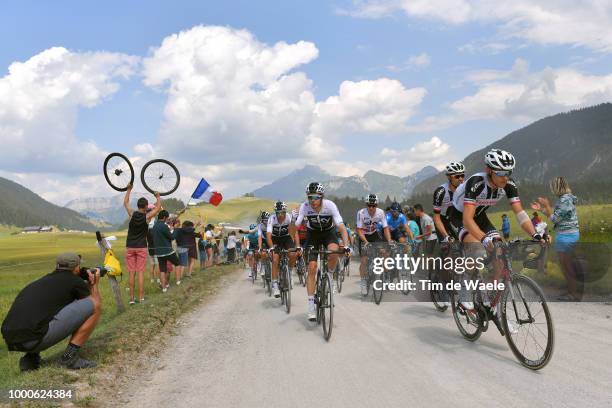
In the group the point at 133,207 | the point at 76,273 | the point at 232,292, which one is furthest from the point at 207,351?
the point at 232,292

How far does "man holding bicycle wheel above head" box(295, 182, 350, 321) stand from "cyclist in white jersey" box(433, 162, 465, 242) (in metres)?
1.88

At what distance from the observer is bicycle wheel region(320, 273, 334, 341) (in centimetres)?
700

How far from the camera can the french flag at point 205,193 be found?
2178cm

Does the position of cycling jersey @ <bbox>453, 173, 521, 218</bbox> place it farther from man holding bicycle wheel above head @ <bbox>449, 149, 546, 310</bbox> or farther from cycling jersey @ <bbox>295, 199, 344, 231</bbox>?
cycling jersey @ <bbox>295, 199, 344, 231</bbox>

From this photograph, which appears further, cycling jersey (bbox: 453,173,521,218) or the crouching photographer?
cycling jersey (bbox: 453,173,521,218)

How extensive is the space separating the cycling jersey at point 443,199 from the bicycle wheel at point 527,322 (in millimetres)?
3220

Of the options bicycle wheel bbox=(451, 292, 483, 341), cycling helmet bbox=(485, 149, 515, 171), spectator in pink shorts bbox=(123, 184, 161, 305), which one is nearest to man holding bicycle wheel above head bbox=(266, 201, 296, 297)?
spectator in pink shorts bbox=(123, 184, 161, 305)

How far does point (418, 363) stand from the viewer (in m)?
5.54

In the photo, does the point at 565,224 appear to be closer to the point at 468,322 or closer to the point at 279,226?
the point at 468,322

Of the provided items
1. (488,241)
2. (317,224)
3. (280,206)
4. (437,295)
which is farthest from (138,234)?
(488,241)

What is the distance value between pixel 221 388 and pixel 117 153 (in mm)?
11186

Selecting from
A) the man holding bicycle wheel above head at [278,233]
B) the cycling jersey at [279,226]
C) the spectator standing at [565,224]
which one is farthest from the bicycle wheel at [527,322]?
the cycling jersey at [279,226]

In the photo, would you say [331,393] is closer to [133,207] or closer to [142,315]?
[142,315]

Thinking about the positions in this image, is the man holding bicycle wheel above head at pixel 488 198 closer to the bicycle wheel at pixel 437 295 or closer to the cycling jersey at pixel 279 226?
the bicycle wheel at pixel 437 295
